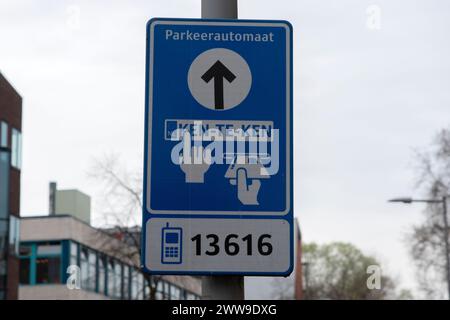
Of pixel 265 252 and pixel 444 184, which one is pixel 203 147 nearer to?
pixel 265 252

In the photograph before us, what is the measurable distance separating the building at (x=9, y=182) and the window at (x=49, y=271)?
44.2 feet

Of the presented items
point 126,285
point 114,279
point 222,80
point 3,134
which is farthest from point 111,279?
point 222,80

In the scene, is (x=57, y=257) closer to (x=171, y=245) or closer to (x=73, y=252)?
(x=73, y=252)

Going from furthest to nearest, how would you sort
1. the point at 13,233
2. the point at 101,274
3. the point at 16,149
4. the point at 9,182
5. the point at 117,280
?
1. the point at 117,280
2. the point at 101,274
3. the point at 16,149
4. the point at 13,233
5. the point at 9,182

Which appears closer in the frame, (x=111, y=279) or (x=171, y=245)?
(x=171, y=245)

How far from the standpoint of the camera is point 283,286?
7856 centimetres

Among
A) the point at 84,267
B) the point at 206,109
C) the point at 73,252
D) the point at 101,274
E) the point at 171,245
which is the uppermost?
the point at 73,252

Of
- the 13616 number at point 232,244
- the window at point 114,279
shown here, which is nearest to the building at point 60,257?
the window at point 114,279

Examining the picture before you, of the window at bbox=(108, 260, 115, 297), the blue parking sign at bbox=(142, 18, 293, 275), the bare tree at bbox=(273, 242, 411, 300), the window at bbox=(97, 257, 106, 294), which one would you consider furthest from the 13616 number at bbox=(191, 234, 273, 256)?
the bare tree at bbox=(273, 242, 411, 300)

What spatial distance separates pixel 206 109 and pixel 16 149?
164 feet

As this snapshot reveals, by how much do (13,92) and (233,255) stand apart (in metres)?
51.7

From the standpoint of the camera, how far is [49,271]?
222ft

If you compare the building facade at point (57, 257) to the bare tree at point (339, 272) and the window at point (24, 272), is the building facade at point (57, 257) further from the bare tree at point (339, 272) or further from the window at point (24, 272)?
the bare tree at point (339, 272)
